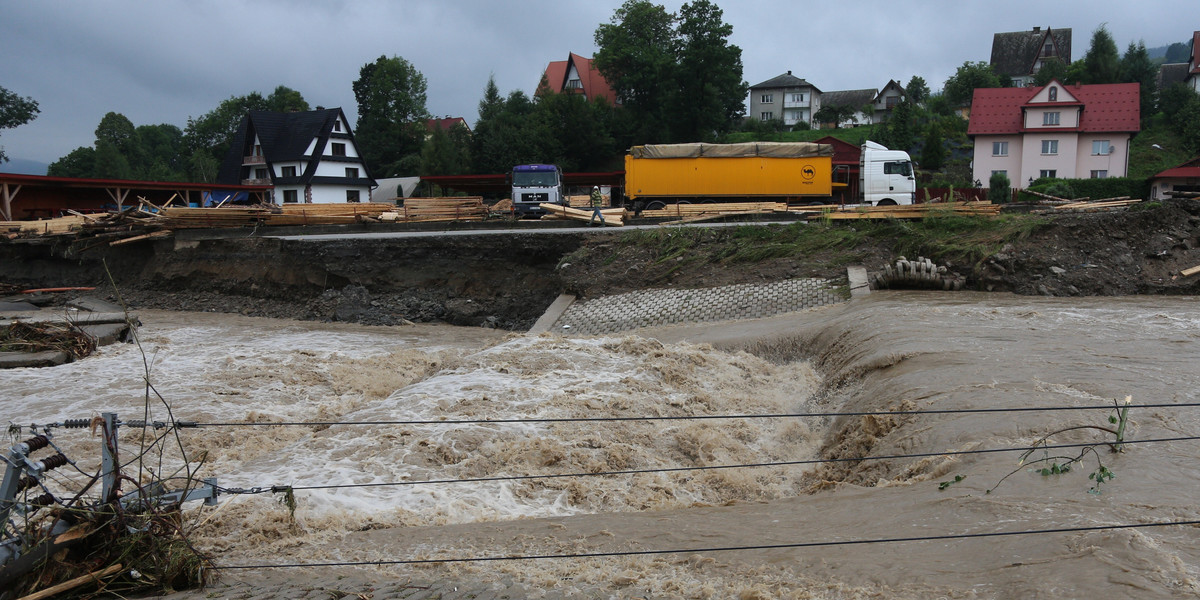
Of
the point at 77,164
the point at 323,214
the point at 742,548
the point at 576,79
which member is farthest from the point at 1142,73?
the point at 77,164

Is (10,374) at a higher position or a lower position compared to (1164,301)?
lower

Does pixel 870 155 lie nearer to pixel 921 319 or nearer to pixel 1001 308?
pixel 1001 308

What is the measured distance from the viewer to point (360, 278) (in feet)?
79.2

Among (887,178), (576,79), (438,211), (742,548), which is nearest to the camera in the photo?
(742,548)

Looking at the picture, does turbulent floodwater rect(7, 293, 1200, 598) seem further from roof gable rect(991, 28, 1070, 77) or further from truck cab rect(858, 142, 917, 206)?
roof gable rect(991, 28, 1070, 77)

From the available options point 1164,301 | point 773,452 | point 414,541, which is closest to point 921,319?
point 773,452

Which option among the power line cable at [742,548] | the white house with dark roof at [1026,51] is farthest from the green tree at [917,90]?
the power line cable at [742,548]

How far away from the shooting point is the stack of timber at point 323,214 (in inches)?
1048

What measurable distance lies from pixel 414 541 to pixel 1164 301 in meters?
16.6

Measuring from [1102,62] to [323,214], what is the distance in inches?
2137

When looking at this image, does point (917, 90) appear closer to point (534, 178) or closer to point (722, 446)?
point (534, 178)

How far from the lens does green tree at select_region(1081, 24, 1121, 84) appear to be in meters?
54.0

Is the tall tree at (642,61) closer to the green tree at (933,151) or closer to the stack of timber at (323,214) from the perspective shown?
the green tree at (933,151)

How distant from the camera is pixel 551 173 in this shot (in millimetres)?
31250
